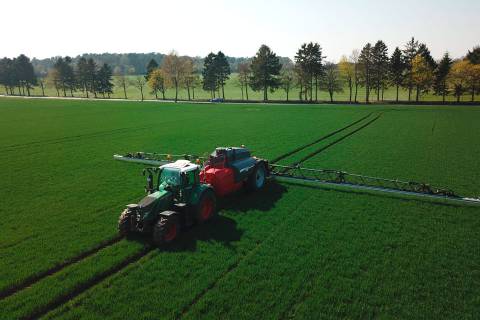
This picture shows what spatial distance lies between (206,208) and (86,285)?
494 cm

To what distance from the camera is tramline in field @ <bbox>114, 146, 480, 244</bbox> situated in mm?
11031

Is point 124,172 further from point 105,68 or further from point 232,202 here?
point 105,68

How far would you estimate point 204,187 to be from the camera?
12477 millimetres

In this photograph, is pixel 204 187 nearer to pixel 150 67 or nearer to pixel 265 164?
pixel 265 164

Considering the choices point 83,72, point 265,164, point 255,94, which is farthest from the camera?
point 255,94

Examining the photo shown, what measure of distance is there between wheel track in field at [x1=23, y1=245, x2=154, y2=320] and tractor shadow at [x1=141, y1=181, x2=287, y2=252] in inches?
27.8

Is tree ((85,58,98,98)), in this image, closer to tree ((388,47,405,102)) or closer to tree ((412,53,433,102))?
tree ((388,47,405,102))

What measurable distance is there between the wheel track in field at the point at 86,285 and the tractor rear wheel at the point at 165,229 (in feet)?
1.76

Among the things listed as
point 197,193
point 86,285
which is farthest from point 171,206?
point 86,285

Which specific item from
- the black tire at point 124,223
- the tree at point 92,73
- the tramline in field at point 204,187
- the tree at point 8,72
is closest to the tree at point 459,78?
the tramline in field at point 204,187

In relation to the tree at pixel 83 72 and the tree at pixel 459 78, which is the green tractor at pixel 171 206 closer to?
the tree at pixel 459 78

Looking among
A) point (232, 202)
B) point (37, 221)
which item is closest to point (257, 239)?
point (232, 202)

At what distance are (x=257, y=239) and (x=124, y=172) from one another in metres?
11.6

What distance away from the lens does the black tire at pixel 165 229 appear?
10.5 m
